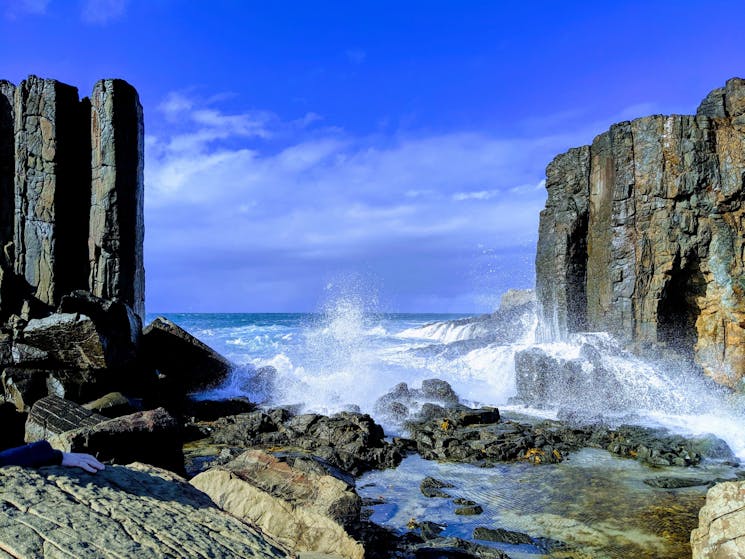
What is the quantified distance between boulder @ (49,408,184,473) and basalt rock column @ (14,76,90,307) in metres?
6.22

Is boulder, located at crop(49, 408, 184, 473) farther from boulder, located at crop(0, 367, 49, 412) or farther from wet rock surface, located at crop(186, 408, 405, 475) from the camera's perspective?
boulder, located at crop(0, 367, 49, 412)

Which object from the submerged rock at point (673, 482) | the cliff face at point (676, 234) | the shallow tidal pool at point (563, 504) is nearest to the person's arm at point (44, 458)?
the shallow tidal pool at point (563, 504)

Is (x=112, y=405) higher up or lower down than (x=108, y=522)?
lower down

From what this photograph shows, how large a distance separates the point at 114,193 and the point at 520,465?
8262 mm

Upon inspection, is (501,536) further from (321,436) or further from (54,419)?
(54,419)

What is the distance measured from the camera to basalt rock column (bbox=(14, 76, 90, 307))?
408 inches

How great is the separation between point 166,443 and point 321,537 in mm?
2622

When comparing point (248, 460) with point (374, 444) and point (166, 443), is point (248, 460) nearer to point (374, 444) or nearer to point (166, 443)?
point (166, 443)

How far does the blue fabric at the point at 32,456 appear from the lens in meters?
2.14

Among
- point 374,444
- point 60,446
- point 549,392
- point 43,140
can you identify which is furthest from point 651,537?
point 43,140

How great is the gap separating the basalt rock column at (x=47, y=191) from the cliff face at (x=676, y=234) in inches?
439

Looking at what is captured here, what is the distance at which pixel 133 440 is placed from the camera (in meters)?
5.12

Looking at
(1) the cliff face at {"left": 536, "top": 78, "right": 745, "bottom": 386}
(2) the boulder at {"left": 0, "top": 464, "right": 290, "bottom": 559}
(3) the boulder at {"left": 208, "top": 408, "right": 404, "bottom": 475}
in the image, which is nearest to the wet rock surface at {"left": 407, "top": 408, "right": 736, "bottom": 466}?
(3) the boulder at {"left": 208, "top": 408, "right": 404, "bottom": 475}

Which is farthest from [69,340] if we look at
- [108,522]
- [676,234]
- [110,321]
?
[676,234]
